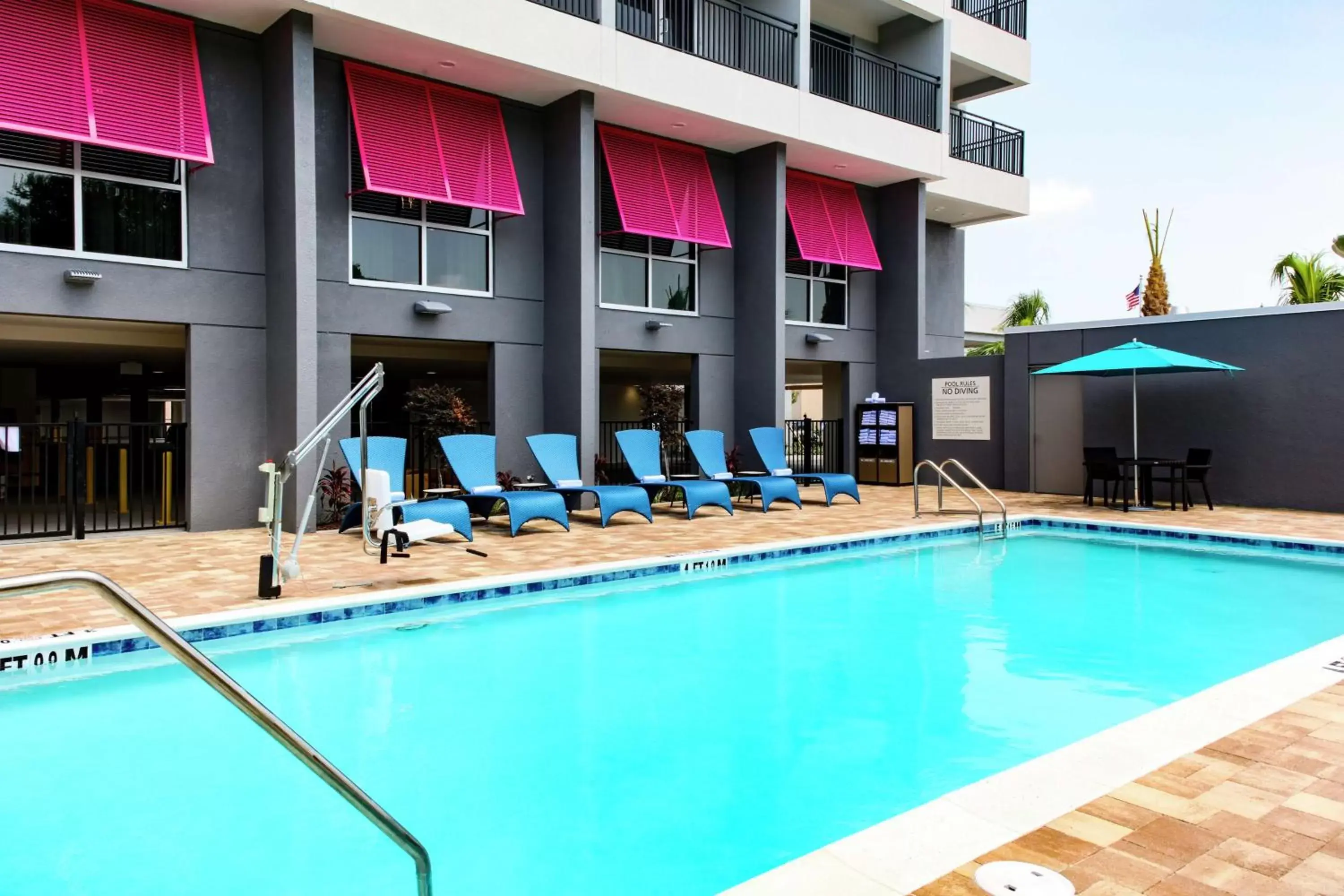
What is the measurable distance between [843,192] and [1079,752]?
15.5 metres

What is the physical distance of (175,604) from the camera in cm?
609

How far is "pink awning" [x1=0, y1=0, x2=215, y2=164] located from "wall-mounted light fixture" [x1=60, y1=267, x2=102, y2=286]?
1.31 m

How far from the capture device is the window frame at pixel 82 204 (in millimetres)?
9430

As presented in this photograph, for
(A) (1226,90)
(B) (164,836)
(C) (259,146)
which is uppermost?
(A) (1226,90)

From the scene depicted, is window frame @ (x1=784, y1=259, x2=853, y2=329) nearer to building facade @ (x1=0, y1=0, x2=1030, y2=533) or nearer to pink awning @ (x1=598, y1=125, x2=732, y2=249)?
building facade @ (x1=0, y1=0, x2=1030, y2=533)

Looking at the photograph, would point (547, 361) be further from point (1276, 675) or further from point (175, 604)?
point (1276, 675)

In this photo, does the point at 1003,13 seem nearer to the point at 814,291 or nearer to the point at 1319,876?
the point at 814,291

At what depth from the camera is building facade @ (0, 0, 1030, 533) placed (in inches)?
388

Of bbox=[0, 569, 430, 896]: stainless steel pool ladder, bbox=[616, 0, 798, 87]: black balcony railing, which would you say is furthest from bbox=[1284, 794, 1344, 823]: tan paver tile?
bbox=[616, 0, 798, 87]: black balcony railing

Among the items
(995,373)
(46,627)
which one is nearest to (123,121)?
(46,627)

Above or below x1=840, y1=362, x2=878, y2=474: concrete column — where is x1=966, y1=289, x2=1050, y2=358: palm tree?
above

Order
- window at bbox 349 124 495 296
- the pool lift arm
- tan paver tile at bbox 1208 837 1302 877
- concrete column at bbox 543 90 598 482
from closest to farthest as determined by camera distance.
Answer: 1. tan paver tile at bbox 1208 837 1302 877
2. the pool lift arm
3. window at bbox 349 124 495 296
4. concrete column at bbox 543 90 598 482

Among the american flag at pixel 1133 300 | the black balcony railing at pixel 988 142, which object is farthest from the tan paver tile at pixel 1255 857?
the american flag at pixel 1133 300

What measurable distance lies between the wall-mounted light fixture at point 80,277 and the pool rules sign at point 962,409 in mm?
13273
